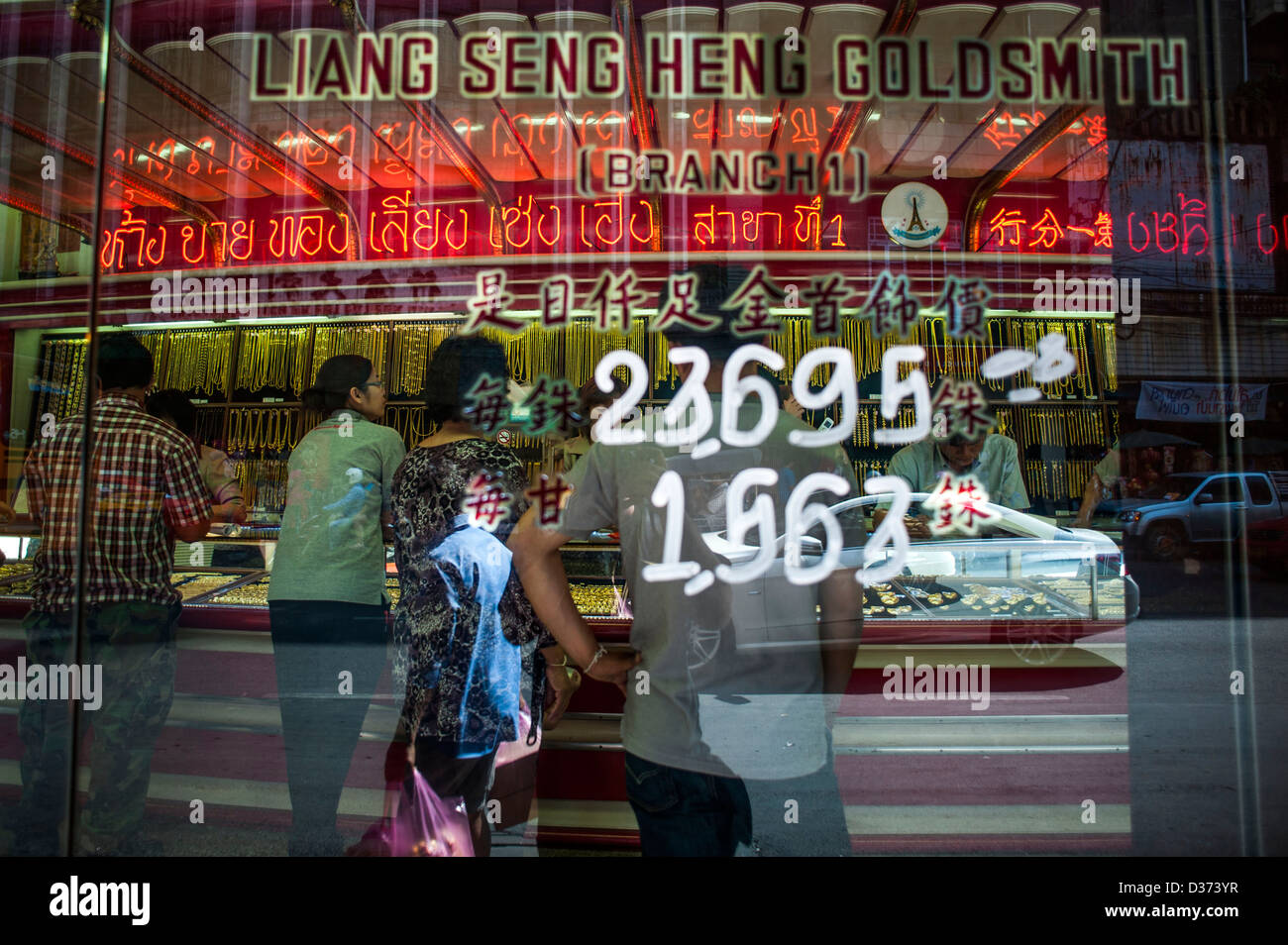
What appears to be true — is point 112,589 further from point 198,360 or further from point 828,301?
point 198,360

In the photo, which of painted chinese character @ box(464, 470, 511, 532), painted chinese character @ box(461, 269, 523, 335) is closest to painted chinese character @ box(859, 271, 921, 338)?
painted chinese character @ box(461, 269, 523, 335)

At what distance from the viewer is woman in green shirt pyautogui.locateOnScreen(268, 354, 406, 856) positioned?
2578mm

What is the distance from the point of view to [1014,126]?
4109mm

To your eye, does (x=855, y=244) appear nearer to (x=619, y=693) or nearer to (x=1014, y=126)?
(x=1014, y=126)

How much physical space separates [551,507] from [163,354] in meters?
4.77

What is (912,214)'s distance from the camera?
456cm

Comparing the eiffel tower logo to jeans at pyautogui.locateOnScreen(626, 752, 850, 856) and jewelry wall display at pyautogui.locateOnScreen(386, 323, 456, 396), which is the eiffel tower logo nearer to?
jewelry wall display at pyautogui.locateOnScreen(386, 323, 456, 396)

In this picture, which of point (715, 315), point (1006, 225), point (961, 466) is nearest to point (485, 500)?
point (715, 315)

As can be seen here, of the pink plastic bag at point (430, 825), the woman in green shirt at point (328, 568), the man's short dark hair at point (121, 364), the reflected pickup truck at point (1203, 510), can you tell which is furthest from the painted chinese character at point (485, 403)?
the reflected pickup truck at point (1203, 510)

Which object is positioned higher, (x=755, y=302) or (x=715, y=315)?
(x=755, y=302)

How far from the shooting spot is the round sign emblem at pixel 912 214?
4551 millimetres

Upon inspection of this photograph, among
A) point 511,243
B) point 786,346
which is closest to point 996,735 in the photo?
point 786,346

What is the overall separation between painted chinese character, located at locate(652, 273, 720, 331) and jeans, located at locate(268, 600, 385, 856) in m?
1.37

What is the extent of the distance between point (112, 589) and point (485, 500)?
48.7 inches
